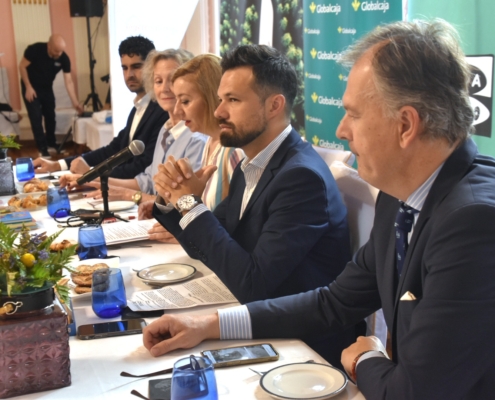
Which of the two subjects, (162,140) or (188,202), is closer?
(188,202)

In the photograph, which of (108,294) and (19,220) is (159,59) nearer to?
(19,220)

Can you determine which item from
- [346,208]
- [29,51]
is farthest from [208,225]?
[29,51]

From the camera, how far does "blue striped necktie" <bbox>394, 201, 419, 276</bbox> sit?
130cm

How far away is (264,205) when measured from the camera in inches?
77.5

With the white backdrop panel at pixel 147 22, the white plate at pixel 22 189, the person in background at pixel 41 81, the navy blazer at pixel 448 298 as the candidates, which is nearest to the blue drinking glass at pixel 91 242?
the navy blazer at pixel 448 298

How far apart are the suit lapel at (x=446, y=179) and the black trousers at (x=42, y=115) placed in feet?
28.3

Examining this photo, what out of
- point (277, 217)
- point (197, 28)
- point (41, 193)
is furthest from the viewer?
point (197, 28)

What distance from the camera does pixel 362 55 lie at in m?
1.24

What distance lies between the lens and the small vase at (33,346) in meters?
1.22

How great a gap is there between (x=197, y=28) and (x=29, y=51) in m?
4.36

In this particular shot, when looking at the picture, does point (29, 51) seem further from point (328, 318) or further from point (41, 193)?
point (328, 318)

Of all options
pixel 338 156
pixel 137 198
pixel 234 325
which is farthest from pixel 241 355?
pixel 137 198

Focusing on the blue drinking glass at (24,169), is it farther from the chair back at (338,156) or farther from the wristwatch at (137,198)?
the chair back at (338,156)

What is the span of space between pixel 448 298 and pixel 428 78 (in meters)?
0.40
